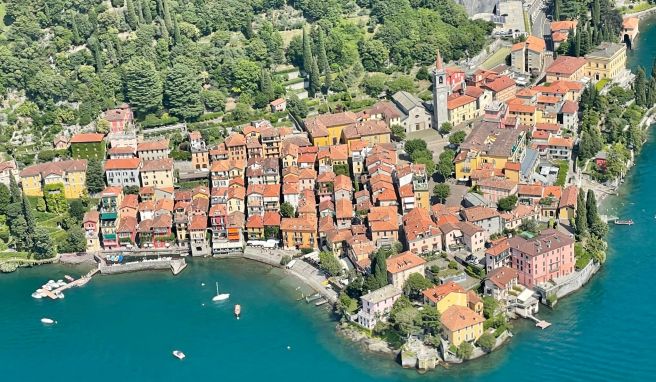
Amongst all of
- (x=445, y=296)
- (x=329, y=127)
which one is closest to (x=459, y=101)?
(x=329, y=127)

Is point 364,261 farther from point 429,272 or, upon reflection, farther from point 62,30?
point 62,30

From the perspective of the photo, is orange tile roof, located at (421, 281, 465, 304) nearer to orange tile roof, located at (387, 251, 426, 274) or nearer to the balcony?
orange tile roof, located at (387, 251, 426, 274)

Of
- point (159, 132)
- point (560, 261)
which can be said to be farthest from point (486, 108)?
point (159, 132)

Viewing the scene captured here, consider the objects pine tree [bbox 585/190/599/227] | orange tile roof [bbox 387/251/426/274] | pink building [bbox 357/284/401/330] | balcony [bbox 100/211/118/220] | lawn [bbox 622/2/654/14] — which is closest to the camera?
pink building [bbox 357/284/401/330]

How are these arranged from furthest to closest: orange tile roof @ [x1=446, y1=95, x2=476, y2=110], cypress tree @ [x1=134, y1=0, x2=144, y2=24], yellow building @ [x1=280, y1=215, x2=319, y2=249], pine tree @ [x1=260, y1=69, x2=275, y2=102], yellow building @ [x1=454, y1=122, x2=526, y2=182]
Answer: cypress tree @ [x1=134, y1=0, x2=144, y2=24], pine tree @ [x1=260, y1=69, x2=275, y2=102], orange tile roof @ [x1=446, y1=95, x2=476, y2=110], yellow building @ [x1=454, y1=122, x2=526, y2=182], yellow building @ [x1=280, y1=215, x2=319, y2=249]

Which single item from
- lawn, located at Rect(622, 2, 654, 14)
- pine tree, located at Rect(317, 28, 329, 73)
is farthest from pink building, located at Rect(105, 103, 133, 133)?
lawn, located at Rect(622, 2, 654, 14)

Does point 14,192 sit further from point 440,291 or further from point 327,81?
point 440,291

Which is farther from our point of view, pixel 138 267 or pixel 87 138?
pixel 87 138
